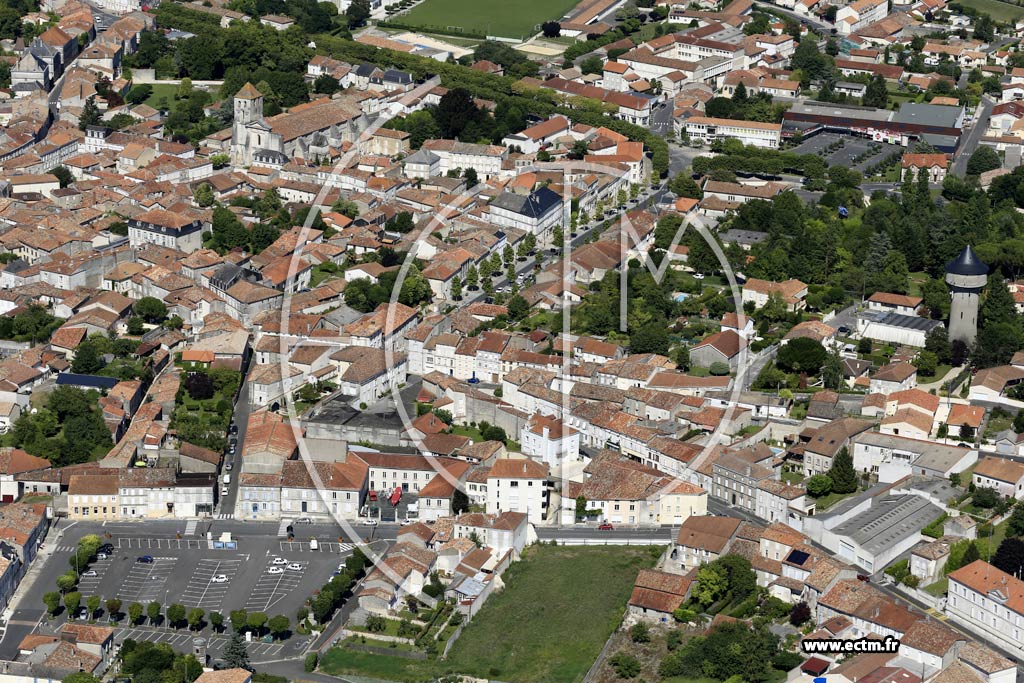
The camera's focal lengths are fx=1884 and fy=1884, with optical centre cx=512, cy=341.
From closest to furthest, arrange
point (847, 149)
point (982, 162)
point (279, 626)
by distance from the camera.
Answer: point (279, 626)
point (982, 162)
point (847, 149)

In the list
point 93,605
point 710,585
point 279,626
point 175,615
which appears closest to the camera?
point 279,626

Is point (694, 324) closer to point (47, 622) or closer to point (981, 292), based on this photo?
point (981, 292)

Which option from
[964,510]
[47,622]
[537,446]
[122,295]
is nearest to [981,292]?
[964,510]

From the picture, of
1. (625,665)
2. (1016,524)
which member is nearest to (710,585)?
(625,665)

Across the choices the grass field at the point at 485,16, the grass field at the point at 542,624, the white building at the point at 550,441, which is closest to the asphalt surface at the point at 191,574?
the grass field at the point at 542,624

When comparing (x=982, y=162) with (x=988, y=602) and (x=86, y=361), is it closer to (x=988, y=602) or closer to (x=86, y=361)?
(x=988, y=602)

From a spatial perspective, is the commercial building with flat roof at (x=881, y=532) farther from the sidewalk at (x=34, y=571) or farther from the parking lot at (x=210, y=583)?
the sidewalk at (x=34, y=571)

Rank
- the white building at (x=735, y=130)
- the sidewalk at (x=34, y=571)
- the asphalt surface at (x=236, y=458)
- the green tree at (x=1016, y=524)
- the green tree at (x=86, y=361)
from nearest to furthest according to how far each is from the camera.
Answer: the sidewalk at (x=34, y=571)
the green tree at (x=1016, y=524)
the asphalt surface at (x=236, y=458)
the green tree at (x=86, y=361)
the white building at (x=735, y=130)
